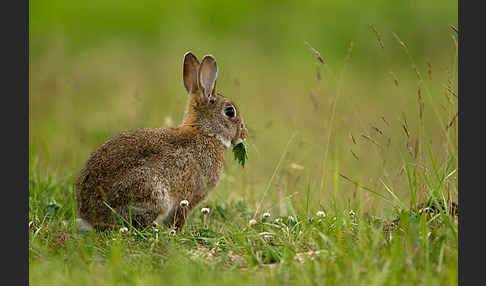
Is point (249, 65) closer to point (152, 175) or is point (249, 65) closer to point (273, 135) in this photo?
point (273, 135)

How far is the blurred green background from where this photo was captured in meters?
9.37

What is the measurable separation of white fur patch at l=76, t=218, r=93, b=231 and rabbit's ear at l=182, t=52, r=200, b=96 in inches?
70.8

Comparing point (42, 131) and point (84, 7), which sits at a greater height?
point (84, 7)

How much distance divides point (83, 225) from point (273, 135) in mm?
5274

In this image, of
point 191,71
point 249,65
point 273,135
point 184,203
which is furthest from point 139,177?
point 249,65

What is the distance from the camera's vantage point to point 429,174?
4832mm

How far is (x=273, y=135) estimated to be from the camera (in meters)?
10.2

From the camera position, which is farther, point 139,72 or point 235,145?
point 139,72

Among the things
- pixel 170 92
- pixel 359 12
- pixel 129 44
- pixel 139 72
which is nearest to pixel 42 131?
pixel 170 92

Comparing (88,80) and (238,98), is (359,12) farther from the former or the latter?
(88,80)

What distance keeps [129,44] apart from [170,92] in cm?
314

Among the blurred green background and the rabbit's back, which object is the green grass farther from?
the blurred green background

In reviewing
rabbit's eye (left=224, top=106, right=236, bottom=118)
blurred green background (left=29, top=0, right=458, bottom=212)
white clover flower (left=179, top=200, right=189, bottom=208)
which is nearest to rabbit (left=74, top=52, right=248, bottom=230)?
white clover flower (left=179, top=200, right=189, bottom=208)

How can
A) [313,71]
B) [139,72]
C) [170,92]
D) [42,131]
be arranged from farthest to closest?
[313,71] < [139,72] < [170,92] < [42,131]
